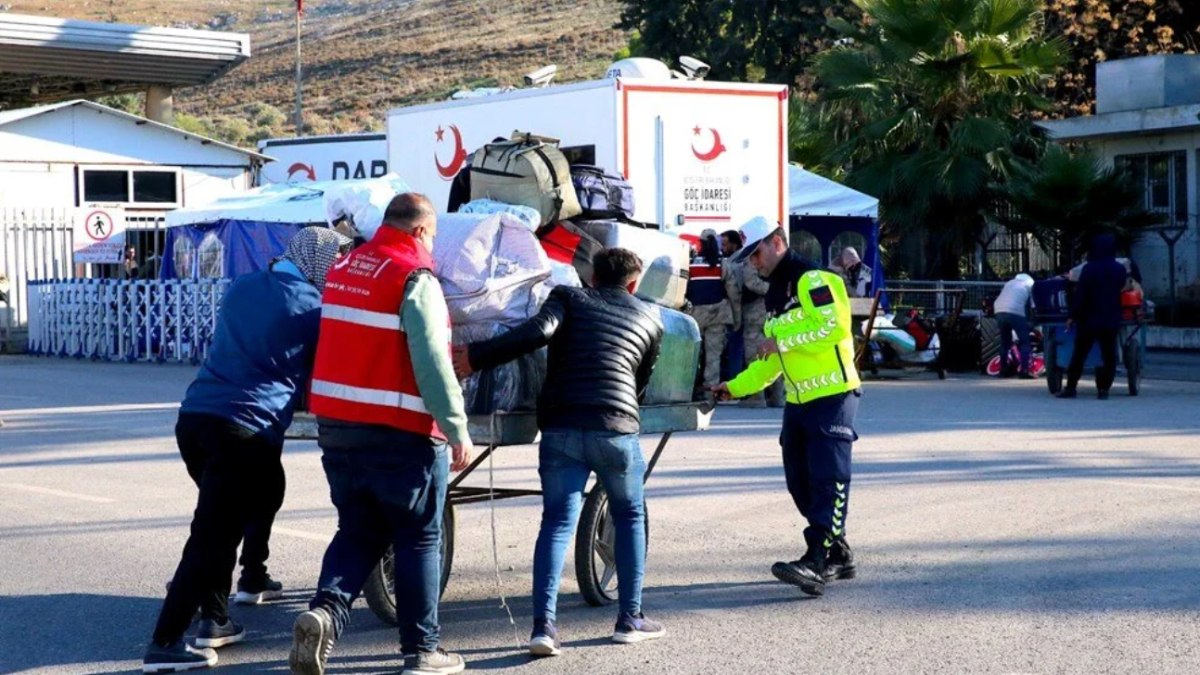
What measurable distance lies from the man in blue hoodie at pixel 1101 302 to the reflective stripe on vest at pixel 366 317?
1314 cm

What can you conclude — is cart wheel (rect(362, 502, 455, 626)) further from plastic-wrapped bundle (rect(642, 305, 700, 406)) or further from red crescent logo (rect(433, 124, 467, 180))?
red crescent logo (rect(433, 124, 467, 180))

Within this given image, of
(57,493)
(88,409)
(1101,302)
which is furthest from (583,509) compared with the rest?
(88,409)

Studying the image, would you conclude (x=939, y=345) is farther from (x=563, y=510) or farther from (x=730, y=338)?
→ (x=563, y=510)

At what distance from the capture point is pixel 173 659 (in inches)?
281

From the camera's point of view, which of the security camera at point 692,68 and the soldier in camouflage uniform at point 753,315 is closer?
the soldier in camouflage uniform at point 753,315

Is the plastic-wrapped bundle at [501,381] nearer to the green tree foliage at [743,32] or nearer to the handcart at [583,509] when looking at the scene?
the handcart at [583,509]

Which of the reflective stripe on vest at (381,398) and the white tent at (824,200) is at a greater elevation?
the white tent at (824,200)

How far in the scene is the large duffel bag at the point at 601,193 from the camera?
10.5 m

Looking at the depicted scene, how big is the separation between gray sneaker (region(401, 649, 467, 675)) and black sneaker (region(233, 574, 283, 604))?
1.69 m

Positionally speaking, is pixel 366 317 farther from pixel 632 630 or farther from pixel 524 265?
pixel 632 630

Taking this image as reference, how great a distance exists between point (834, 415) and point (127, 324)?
21.4 meters

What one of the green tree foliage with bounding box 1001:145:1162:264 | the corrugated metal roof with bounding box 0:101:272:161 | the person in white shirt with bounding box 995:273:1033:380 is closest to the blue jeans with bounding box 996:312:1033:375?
the person in white shirt with bounding box 995:273:1033:380

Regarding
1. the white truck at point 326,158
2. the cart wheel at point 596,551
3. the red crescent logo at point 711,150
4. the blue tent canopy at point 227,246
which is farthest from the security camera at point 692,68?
the white truck at point 326,158

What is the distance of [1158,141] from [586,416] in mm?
25704
